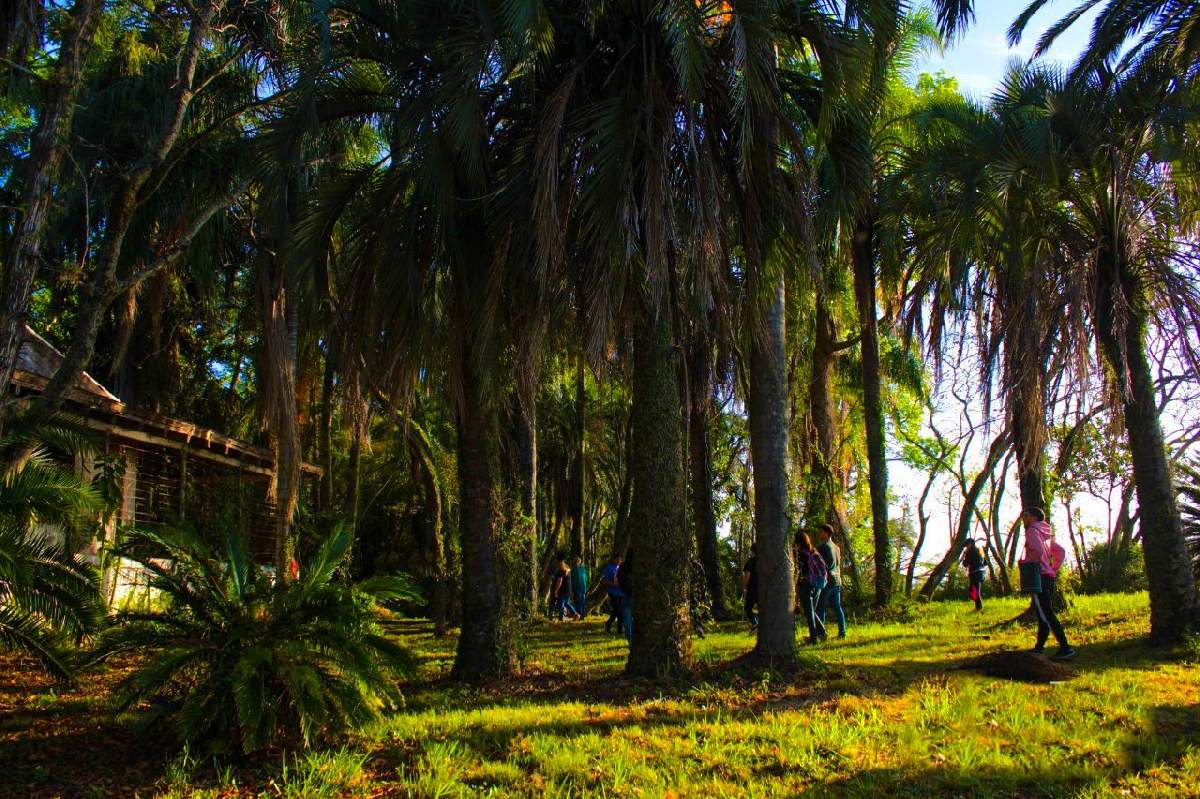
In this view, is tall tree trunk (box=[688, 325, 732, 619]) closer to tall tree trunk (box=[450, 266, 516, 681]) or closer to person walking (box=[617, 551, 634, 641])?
person walking (box=[617, 551, 634, 641])

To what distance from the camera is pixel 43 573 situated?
8.11 m

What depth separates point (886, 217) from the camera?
14727 millimetres

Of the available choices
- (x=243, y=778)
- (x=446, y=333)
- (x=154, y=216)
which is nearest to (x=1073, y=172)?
(x=446, y=333)

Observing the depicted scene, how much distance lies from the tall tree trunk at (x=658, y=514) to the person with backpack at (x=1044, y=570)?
3971 millimetres

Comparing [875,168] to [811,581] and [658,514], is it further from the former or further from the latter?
[658,514]

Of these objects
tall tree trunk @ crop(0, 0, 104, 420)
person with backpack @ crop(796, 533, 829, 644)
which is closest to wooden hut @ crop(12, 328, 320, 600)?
tall tree trunk @ crop(0, 0, 104, 420)

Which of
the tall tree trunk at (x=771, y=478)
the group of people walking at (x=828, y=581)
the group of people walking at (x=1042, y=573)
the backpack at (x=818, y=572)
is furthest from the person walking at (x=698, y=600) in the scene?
the group of people walking at (x=1042, y=573)

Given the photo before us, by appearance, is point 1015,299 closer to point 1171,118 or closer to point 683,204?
point 1171,118

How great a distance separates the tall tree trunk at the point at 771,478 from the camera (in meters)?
9.64

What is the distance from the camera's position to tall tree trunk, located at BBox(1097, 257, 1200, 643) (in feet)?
33.3

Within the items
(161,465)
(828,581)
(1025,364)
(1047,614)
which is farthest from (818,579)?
(161,465)

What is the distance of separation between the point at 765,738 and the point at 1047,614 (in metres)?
4.75

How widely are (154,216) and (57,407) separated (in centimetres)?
756

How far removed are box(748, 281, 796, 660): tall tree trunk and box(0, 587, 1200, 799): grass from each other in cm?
54
